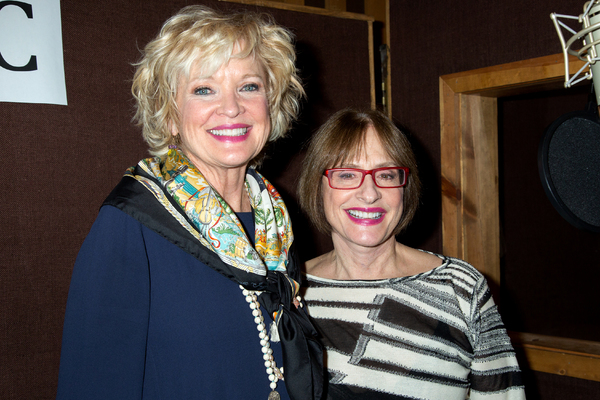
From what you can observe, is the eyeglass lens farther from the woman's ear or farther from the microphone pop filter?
the microphone pop filter

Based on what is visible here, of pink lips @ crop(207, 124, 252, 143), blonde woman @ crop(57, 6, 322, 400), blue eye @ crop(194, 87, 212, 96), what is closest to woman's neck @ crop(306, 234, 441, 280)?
blonde woman @ crop(57, 6, 322, 400)

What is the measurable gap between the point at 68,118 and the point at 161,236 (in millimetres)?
625

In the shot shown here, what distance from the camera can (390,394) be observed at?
1.31m

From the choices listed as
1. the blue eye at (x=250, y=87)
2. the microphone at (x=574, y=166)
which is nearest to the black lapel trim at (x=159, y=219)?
the blue eye at (x=250, y=87)

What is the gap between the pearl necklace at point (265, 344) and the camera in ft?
3.88

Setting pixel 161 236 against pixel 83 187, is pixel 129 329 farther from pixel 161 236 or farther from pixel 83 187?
pixel 83 187

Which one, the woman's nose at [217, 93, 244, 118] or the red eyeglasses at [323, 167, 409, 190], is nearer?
the woman's nose at [217, 93, 244, 118]

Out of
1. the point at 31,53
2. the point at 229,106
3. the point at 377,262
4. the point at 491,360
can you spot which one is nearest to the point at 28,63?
the point at 31,53

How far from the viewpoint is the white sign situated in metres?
1.33

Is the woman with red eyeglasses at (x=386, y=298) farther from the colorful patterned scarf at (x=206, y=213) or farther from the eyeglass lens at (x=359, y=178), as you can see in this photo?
the colorful patterned scarf at (x=206, y=213)

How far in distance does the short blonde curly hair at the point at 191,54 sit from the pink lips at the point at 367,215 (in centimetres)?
43

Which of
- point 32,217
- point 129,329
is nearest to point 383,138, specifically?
point 129,329

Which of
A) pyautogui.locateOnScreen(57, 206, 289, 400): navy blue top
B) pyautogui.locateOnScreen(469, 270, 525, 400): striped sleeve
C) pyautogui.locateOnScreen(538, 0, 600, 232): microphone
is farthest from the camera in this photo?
pyautogui.locateOnScreen(538, 0, 600, 232): microphone

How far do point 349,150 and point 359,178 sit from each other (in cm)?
10
